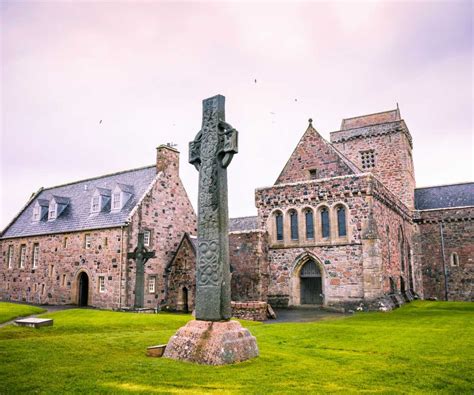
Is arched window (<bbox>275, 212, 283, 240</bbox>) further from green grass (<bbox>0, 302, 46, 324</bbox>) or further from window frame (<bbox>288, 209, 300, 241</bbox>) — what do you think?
green grass (<bbox>0, 302, 46, 324</bbox>)

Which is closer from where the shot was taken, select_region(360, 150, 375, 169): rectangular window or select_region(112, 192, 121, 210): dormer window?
select_region(112, 192, 121, 210): dormer window

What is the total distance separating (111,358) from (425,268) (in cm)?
3705

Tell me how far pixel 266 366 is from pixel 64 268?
27146mm

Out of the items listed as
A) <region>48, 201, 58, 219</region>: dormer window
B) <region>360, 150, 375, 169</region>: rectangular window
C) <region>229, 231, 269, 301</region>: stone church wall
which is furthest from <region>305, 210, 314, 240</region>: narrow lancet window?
<region>48, 201, 58, 219</region>: dormer window

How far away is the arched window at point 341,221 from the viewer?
2619 cm

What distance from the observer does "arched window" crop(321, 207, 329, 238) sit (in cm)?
2685

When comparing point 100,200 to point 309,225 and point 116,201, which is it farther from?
point 309,225

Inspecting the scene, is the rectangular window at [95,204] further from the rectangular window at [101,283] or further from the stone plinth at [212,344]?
the stone plinth at [212,344]

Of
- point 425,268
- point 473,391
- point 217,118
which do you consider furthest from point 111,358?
point 425,268

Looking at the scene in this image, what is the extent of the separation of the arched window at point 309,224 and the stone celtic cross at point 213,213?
718 inches

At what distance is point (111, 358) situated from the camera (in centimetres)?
877

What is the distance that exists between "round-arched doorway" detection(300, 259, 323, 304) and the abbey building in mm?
68

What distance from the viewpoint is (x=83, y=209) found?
3378 centimetres

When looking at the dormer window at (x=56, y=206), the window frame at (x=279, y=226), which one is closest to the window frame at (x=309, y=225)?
the window frame at (x=279, y=226)
